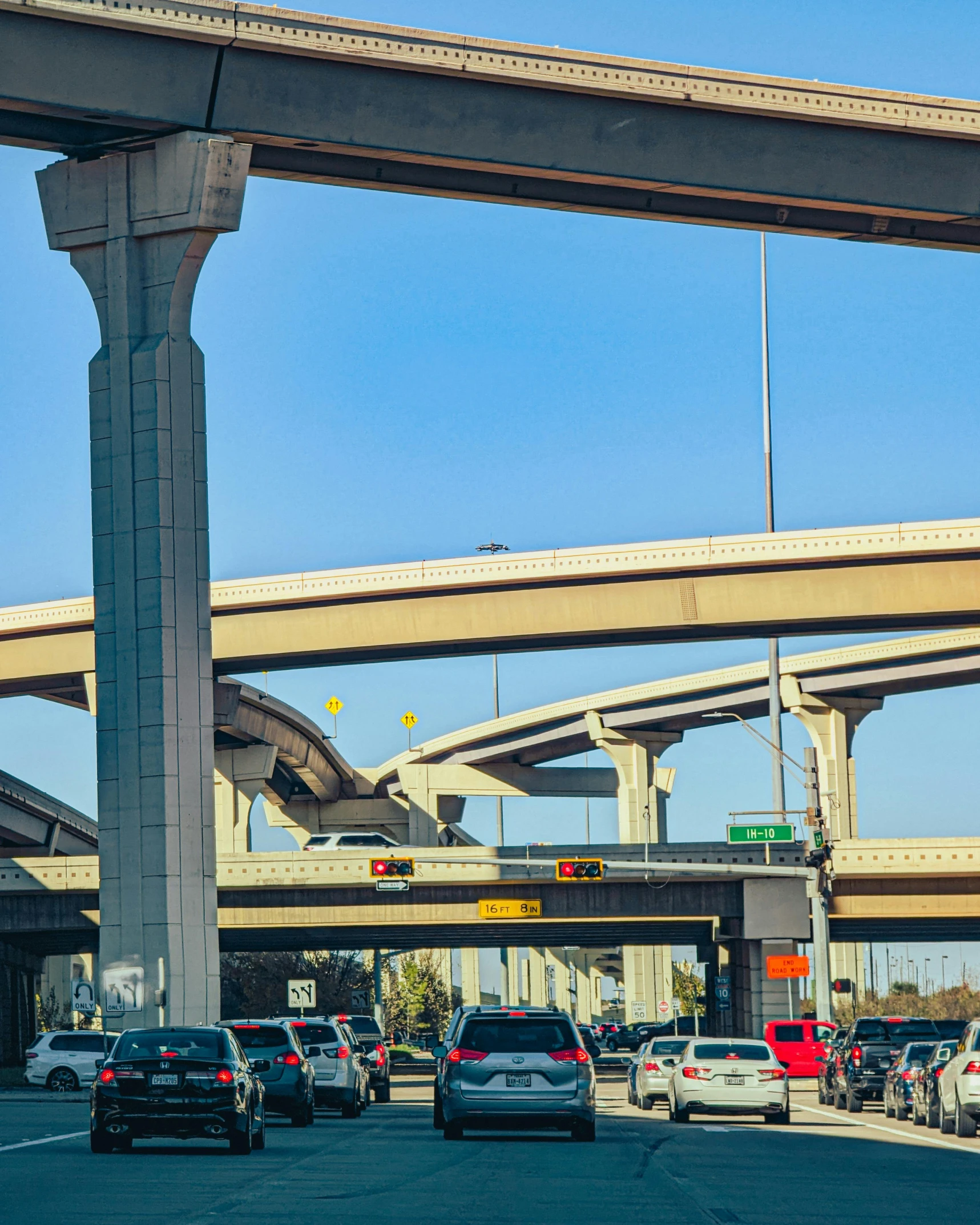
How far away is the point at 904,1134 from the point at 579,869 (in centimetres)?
2508

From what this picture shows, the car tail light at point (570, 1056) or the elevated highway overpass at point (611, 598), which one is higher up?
the elevated highway overpass at point (611, 598)

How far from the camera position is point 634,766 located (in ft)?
292

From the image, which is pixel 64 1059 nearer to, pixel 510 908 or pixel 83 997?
pixel 83 997

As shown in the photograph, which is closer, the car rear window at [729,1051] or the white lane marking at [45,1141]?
the white lane marking at [45,1141]

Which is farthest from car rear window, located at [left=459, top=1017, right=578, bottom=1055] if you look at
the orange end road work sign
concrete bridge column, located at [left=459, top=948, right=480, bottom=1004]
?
concrete bridge column, located at [left=459, top=948, right=480, bottom=1004]

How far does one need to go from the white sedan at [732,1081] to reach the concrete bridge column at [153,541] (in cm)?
887

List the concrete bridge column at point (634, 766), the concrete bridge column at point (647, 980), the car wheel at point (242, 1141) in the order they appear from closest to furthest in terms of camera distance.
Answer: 1. the car wheel at point (242, 1141)
2. the concrete bridge column at point (634, 766)
3. the concrete bridge column at point (647, 980)

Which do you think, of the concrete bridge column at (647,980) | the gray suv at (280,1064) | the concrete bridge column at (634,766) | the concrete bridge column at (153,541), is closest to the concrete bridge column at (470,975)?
the concrete bridge column at (647,980)

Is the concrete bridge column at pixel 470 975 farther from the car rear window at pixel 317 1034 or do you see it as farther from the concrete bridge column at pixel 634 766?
the car rear window at pixel 317 1034

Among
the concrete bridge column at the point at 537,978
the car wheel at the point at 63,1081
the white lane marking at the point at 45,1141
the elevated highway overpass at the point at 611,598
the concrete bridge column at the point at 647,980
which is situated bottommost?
the concrete bridge column at the point at 537,978

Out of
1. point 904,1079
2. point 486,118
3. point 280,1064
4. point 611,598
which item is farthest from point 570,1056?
point 611,598

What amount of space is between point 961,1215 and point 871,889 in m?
50.6

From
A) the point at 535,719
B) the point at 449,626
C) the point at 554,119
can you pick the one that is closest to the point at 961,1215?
the point at 554,119

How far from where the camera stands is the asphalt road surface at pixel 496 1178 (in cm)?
1423
